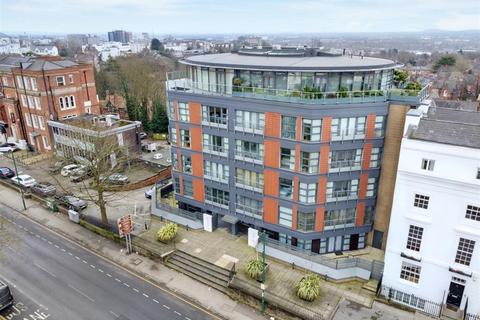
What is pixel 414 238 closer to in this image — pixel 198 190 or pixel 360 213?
pixel 360 213

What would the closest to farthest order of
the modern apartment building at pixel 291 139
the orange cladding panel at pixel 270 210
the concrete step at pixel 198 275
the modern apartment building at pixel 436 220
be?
1. the modern apartment building at pixel 436 220
2. the concrete step at pixel 198 275
3. the modern apartment building at pixel 291 139
4. the orange cladding panel at pixel 270 210

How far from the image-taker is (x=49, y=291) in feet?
98.6

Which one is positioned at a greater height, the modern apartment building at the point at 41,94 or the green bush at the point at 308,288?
the modern apartment building at the point at 41,94

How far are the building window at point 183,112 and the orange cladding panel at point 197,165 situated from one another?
410 centimetres

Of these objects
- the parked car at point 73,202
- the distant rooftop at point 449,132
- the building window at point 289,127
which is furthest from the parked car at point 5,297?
the distant rooftop at point 449,132

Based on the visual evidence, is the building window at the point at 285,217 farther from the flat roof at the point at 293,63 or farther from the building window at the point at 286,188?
the flat roof at the point at 293,63

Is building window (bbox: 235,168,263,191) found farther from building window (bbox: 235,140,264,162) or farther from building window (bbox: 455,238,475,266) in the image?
building window (bbox: 455,238,475,266)

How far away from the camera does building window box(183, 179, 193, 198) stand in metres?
40.2

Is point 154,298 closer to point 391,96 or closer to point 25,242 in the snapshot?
point 25,242

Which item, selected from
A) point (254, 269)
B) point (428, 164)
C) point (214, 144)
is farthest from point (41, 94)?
point (428, 164)

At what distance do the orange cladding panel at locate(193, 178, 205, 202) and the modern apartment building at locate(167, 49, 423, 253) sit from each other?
0.47ft

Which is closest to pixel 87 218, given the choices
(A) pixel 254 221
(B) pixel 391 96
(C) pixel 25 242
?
(C) pixel 25 242

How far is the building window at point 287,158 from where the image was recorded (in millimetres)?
32438

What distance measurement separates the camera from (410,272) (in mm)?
28828
